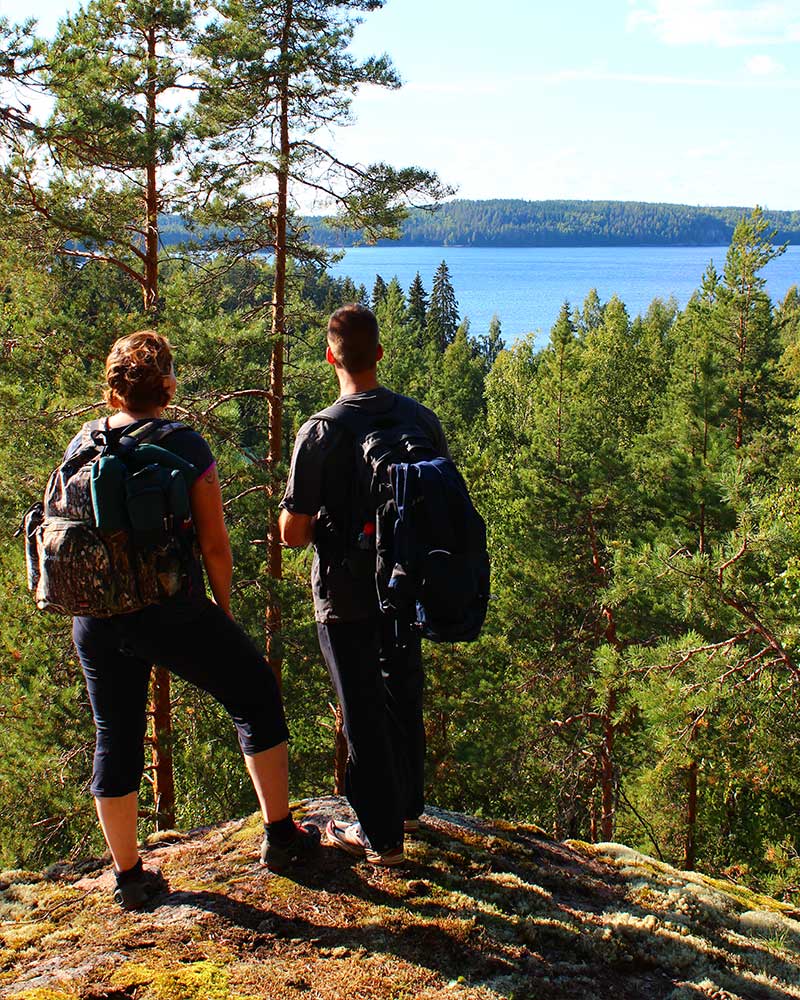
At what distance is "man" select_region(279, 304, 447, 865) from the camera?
3.21 meters

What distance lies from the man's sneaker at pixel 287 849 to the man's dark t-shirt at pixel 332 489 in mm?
960

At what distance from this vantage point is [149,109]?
9555 millimetres

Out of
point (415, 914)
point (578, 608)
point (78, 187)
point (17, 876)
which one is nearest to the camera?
point (415, 914)

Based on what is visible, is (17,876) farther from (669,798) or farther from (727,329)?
(727,329)

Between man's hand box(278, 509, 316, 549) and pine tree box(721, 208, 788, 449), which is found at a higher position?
pine tree box(721, 208, 788, 449)

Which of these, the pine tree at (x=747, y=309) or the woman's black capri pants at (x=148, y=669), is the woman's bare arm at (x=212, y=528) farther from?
the pine tree at (x=747, y=309)

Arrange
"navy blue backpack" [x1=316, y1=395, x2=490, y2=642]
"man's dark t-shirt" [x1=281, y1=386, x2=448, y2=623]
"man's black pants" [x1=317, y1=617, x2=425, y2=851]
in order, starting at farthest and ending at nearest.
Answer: "man's black pants" [x1=317, y1=617, x2=425, y2=851] → "man's dark t-shirt" [x1=281, y1=386, x2=448, y2=623] → "navy blue backpack" [x1=316, y1=395, x2=490, y2=642]

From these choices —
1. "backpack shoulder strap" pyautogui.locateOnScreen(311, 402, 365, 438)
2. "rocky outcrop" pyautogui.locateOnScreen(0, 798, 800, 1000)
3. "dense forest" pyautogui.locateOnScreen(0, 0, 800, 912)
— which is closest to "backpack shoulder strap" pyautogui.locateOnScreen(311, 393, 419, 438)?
"backpack shoulder strap" pyautogui.locateOnScreen(311, 402, 365, 438)

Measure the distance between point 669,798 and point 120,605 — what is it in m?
15.9

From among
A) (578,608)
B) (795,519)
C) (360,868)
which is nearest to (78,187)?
(360,868)

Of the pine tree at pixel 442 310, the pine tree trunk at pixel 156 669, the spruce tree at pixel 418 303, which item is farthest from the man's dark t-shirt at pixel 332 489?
the spruce tree at pixel 418 303

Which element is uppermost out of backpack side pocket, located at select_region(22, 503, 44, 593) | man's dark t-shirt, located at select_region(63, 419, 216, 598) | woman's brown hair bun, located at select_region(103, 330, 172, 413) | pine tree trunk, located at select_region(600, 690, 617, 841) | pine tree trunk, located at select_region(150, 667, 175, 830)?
woman's brown hair bun, located at select_region(103, 330, 172, 413)

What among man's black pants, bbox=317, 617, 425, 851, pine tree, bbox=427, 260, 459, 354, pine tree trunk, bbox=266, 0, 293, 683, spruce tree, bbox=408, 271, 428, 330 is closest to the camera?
man's black pants, bbox=317, 617, 425, 851

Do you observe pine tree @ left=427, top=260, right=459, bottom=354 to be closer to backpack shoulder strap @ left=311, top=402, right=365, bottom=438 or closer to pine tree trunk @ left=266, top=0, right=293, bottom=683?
pine tree trunk @ left=266, top=0, right=293, bottom=683
